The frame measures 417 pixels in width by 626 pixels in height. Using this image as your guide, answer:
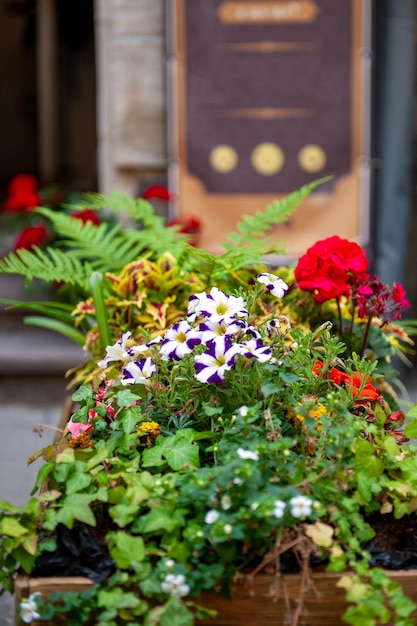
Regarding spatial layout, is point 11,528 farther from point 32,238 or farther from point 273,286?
point 32,238

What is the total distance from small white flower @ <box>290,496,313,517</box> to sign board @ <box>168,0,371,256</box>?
3.34 metres

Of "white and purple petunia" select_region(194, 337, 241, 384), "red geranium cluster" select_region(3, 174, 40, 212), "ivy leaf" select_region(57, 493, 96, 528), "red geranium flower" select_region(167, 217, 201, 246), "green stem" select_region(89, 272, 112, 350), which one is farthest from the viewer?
"red geranium cluster" select_region(3, 174, 40, 212)

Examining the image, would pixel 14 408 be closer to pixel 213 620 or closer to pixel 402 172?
pixel 402 172

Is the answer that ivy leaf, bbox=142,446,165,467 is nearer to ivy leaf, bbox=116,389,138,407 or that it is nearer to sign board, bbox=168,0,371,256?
ivy leaf, bbox=116,389,138,407

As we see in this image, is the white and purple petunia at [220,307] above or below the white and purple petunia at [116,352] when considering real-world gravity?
above

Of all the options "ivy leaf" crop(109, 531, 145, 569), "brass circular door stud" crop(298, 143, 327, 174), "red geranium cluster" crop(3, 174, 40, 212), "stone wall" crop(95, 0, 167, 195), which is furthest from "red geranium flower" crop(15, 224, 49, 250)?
A: "ivy leaf" crop(109, 531, 145, 569)

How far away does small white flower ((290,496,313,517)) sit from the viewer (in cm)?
135

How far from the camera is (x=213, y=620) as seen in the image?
1.41 meters

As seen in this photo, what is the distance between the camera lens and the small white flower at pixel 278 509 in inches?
52.9

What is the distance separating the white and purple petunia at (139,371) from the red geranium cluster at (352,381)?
0.34 meters

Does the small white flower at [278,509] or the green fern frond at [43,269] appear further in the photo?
the green fern frond at [43,269]

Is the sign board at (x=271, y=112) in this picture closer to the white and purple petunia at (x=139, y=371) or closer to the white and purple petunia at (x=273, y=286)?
the white and purple petunia at (x=273, y=286)

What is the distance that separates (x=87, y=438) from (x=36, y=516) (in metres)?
0.23

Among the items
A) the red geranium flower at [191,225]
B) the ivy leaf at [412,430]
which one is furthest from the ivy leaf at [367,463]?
the red geranium flower at [191,225]
